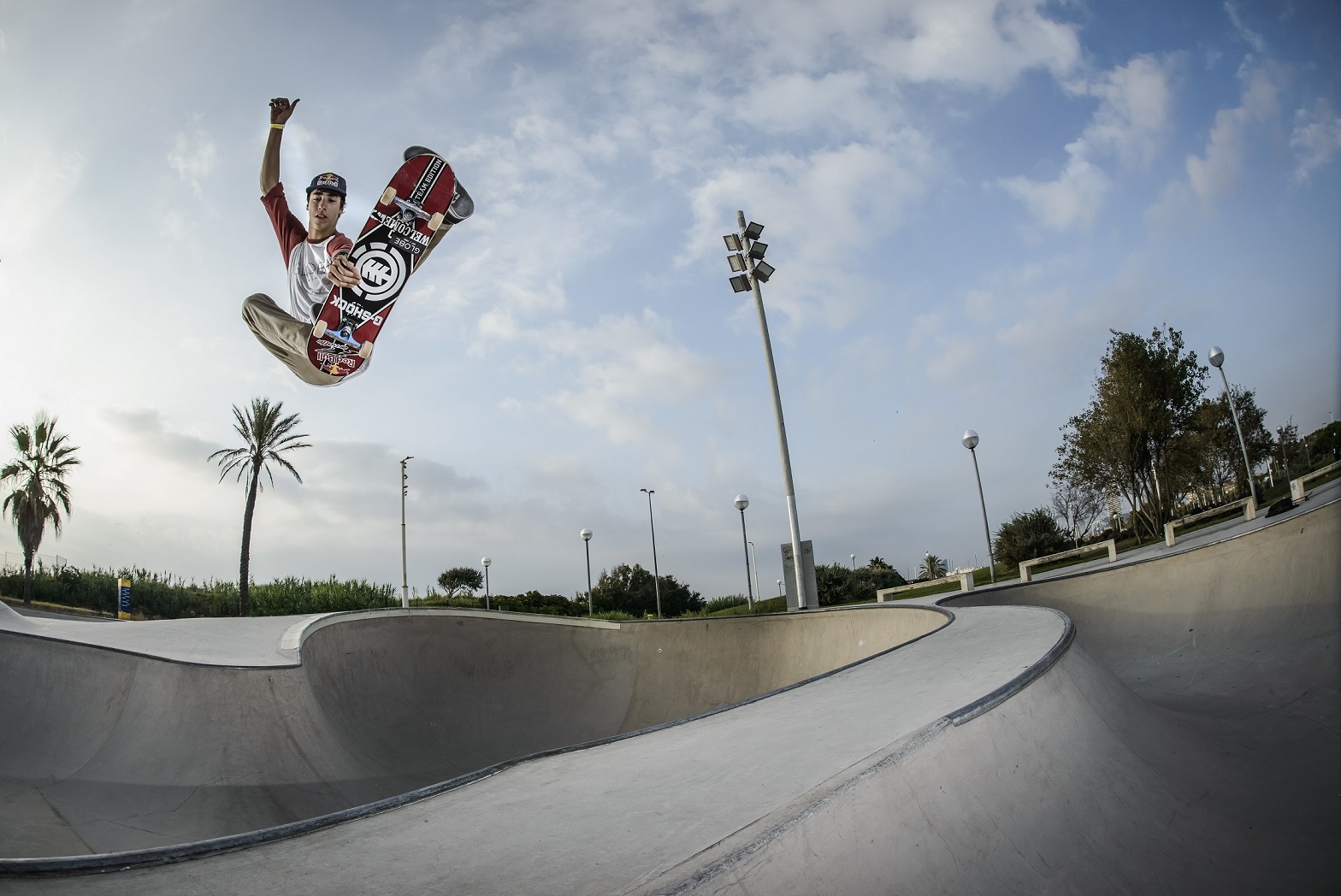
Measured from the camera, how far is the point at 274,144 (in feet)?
46.8

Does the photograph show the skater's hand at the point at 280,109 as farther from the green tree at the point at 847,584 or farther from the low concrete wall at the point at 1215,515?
the low concrete wall at the point at 1215,515

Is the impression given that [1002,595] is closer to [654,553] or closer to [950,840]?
[950,840]

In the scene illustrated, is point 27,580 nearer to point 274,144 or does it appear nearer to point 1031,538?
point 274,144

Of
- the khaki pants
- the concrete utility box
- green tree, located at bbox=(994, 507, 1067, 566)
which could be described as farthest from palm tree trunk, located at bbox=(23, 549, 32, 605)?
green tree, located at bbox=(994, 507, 1067, 566)

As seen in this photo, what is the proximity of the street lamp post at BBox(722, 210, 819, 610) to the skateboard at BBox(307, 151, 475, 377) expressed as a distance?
5.83m

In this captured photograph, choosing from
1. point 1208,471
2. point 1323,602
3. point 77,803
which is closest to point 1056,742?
point 1323,602

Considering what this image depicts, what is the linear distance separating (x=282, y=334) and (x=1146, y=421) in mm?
29061

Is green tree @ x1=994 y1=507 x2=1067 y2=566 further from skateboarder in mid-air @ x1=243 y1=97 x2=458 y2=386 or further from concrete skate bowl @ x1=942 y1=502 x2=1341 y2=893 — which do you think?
skateboarder in mid-air @ x1=243 y1=97 x2=458 y2=386

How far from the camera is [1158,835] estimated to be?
3.35 metres

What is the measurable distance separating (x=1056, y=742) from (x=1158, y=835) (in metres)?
0.58

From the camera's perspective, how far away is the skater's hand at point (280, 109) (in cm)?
1408

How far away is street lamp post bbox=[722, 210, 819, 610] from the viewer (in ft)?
42.8

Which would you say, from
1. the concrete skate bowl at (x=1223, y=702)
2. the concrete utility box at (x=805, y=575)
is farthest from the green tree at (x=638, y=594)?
the concrete skate bowl at (x=1223, y=702)

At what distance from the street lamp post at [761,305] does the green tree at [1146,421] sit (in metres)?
20.8
